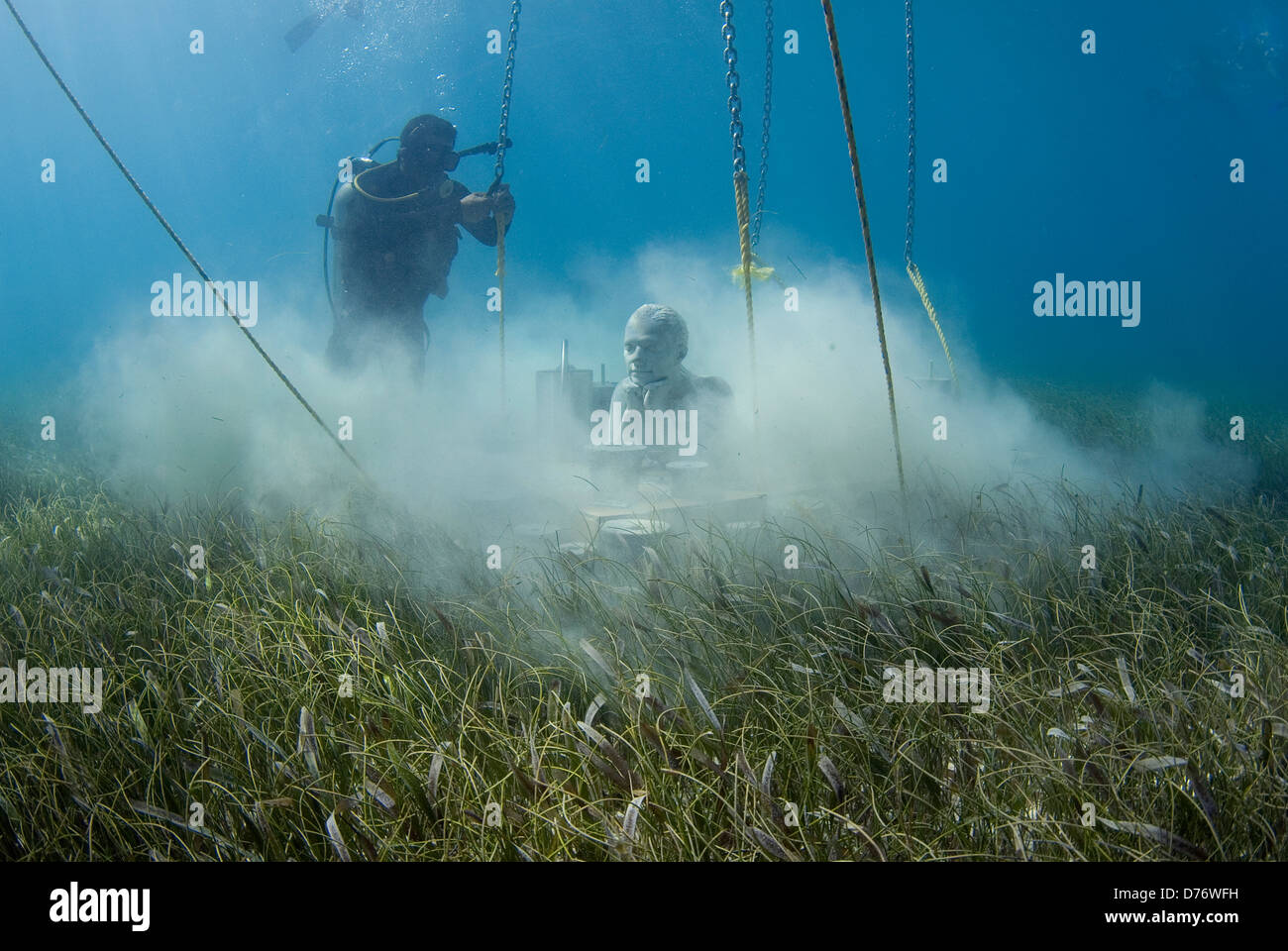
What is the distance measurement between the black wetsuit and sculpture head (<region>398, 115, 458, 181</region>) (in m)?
0.07

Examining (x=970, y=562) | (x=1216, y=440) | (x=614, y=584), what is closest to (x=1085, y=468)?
(x=1216, y=440)

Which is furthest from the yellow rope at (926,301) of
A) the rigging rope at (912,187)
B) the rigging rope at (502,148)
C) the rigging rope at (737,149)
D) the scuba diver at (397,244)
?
the scuba diver at (397,244)

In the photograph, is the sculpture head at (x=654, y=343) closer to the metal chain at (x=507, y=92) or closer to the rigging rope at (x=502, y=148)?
the rigging rope at (x=502, y=148)

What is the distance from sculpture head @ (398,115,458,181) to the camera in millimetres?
4438

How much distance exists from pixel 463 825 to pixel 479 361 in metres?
4.82

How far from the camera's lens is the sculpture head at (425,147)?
444 centimetres

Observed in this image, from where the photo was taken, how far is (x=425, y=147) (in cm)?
448

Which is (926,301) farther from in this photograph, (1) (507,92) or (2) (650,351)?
(1) (507,92)

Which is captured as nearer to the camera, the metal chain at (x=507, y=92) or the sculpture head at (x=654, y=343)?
the metal chain at (x=507, y=92)

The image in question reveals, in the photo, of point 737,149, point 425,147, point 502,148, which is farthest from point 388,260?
point 737,149

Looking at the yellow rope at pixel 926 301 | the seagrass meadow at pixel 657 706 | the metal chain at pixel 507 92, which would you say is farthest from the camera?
the yellow rope at pixel 926 301

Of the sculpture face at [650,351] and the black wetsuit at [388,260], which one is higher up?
the black wetsuit at [388,260]

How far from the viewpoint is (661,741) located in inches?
57.9
